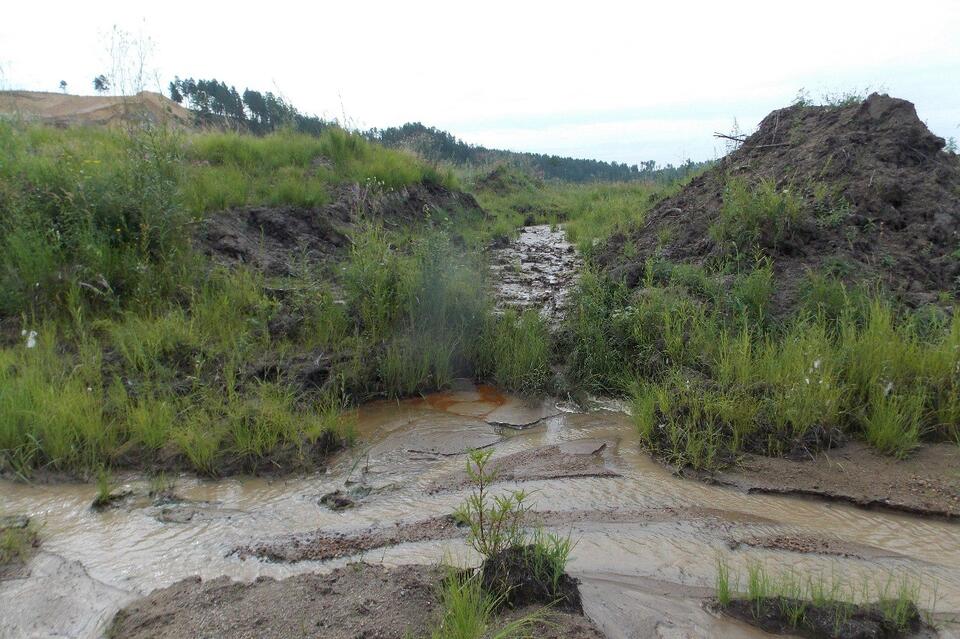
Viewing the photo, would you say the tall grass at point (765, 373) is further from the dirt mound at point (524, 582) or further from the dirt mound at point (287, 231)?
the dirt mound at point (287, 231)

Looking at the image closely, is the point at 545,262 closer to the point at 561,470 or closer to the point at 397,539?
the point at 561,470

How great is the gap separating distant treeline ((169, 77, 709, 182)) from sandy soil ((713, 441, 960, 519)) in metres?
8.91

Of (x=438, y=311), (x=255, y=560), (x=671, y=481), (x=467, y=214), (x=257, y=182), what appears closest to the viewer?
(x=255, y=560)

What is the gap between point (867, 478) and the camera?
351 centimetres

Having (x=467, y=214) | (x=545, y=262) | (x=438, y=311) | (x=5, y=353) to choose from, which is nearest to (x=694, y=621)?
(x=438, y=311)

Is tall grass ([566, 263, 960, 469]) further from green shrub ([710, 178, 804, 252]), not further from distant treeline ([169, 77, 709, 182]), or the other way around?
distant treeline ([169, 77, 709, 182])

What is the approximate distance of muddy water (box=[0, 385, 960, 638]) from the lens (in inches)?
97.9

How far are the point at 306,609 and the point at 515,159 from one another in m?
27.7

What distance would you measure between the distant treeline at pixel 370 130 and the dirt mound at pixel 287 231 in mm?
2464

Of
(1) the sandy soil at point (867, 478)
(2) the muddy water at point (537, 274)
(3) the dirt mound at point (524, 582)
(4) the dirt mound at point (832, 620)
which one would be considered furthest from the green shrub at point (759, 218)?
(3) the dirt mound at point (524, 582)

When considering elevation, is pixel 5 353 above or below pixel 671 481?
above

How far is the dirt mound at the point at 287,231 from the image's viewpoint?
6.48 m

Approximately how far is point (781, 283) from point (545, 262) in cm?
389

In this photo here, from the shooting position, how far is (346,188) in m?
9.00
